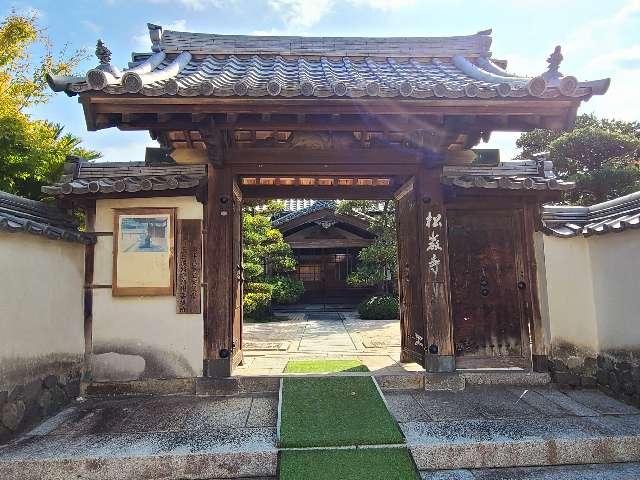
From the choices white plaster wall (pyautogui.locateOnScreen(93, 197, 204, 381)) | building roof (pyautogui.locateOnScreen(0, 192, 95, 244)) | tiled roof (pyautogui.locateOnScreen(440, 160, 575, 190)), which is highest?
tiled roof (pyautogui.locateOnScreen(440, 160, 575, 190))

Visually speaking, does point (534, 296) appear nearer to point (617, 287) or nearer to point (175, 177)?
point (617, 287)

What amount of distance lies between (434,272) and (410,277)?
727mm

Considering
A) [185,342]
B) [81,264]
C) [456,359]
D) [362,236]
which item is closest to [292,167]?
[185,342]

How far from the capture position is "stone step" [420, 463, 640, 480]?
3365mm

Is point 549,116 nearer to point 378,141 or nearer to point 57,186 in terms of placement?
point 378,141

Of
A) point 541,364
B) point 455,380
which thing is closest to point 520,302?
point 541,364

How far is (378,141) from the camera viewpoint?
5.57m

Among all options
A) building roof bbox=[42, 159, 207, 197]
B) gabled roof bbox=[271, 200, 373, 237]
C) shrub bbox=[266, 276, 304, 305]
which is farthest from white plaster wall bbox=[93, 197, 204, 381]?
gabled roof bbox=[271, 200, 373, 237]

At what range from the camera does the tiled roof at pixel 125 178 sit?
194 inches

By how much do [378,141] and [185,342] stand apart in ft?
12.1

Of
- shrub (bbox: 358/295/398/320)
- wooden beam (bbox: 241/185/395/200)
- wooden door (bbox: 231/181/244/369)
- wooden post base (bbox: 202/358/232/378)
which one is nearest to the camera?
wooden post base (bbox: 202/358/232/378)

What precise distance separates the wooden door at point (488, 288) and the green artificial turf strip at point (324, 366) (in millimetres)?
1467

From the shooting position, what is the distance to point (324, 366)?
605 cm

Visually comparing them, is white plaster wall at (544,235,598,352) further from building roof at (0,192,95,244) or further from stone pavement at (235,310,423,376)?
building roof at (0,192,95,244)
